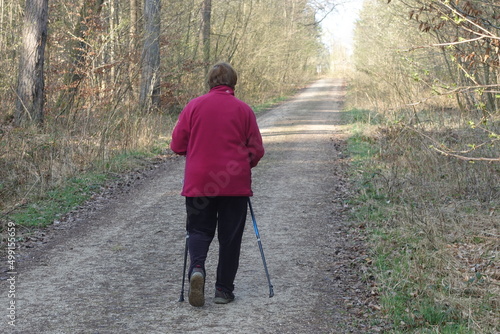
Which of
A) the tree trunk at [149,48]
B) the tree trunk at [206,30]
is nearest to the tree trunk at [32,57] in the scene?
the tree trunk at [149,48]

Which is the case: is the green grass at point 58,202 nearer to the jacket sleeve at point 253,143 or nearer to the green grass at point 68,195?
the green grass at point 68,195

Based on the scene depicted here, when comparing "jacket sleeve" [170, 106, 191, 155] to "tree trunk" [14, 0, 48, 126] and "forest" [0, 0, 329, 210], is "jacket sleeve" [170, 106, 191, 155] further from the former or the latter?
"tree trunk" [14, 0, 48, 126]

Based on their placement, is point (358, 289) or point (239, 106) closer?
point (239, 106)

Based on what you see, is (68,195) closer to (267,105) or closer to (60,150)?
(60,150)

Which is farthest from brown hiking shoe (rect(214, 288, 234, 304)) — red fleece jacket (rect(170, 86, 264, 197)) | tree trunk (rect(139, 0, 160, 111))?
tree trunk (rect(139, 0, 160, 111))

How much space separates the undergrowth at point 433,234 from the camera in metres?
4.82

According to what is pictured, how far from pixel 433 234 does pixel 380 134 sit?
306 inches

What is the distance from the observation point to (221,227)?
5094mm

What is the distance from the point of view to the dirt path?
4641 mm

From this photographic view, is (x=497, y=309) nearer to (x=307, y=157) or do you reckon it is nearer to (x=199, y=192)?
(x=199, y=192)

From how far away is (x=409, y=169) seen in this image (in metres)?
10.1

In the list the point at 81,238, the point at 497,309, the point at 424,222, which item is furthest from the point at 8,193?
the point at 497,309

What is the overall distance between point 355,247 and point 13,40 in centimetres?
1218

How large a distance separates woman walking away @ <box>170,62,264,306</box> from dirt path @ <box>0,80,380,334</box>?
1.29 feet
